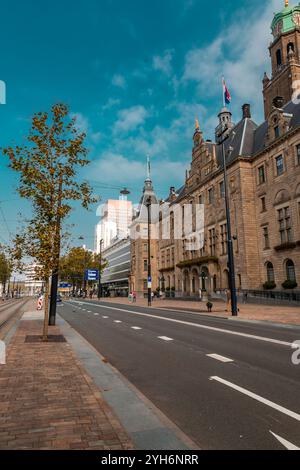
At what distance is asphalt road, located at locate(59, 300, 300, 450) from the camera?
422 centimetres

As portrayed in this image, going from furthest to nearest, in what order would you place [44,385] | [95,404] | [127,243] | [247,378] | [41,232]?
[127,243], [41,232], [247,378], [44,385], [95,404]

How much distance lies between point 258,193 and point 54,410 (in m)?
39.8

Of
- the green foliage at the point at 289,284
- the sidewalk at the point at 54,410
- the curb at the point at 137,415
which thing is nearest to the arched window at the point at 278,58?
the green foliage at the point at 289,284

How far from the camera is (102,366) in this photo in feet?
25.8

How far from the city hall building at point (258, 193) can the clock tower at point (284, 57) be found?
15cm

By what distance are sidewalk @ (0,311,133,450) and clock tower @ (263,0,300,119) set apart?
56719 mm

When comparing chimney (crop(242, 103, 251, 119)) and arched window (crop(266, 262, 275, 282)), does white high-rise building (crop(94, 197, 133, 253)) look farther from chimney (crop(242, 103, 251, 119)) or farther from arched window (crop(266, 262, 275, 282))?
arched window (crop(266, 262, 275, 282))

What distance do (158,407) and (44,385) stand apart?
217 centimetres

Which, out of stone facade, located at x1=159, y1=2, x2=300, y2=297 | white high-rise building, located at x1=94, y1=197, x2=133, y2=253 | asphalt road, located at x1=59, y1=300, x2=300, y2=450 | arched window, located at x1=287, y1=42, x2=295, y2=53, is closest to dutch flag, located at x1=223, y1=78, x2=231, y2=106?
stone facade, located at x1=159, y1=2, x2=300, y2=297

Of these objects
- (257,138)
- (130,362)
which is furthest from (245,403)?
(257,138)

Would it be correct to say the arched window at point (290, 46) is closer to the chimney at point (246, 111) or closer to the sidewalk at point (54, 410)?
the chimney at point (246, 111)

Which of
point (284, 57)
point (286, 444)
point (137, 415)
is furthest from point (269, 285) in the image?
point (284, 57)

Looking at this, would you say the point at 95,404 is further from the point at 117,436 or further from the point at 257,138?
the point at 257,138

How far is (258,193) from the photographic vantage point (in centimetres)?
4122
